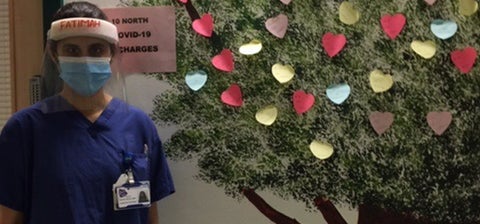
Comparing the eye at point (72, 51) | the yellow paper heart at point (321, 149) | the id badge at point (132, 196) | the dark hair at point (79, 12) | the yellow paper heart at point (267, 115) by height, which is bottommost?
the id badge at point (132, 196)

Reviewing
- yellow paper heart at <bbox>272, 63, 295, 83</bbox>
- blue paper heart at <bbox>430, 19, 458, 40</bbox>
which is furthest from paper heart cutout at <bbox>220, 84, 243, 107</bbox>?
blue paper heart at <bbox>430, 19, 458, 40</bbox>

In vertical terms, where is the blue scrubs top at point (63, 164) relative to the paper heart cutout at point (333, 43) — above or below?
below

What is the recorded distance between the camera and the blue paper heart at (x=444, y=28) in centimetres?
141

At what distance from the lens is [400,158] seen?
1.43 m

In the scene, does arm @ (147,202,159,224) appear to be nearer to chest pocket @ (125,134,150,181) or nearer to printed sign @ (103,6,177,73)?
chest pocket @ (125,134,150,181)

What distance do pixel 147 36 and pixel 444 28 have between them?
0.80 m

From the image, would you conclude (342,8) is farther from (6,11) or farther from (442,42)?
(6,11)

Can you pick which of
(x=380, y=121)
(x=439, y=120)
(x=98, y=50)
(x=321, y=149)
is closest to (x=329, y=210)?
(x=321, y=149)

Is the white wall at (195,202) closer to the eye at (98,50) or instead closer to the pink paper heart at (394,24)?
the eye at (98,50)

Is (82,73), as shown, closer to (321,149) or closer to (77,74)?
(77,74)

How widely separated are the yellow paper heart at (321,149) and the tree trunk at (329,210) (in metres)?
0.12

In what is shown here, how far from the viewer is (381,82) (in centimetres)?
142

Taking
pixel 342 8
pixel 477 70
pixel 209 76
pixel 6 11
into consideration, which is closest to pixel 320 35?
pixel 342 8

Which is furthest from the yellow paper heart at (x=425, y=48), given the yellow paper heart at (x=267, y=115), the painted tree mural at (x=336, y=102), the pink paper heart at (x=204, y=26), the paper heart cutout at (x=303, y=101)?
the pink paper heart at (x=204, y=26)
